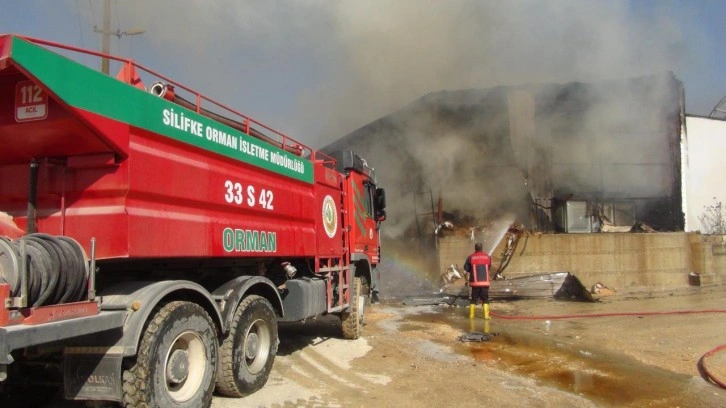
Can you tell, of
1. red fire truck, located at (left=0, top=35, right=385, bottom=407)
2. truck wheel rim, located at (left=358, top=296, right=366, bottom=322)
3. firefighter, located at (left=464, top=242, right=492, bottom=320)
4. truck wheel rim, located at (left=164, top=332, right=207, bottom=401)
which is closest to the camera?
red fire truck, located at (left=0, top=35, right=385, bottom=407)

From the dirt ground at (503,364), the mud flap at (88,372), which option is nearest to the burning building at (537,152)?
the dirt ground at (503,364)

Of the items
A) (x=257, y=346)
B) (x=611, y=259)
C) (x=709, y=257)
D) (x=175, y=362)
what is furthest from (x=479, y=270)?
(x=709, y=257)

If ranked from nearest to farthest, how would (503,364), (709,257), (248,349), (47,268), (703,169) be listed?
(47,268), (248,349), (503,364), (709,257), (703,169)

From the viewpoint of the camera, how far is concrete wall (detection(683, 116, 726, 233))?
1568 centimetres

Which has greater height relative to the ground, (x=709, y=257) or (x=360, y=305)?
(x=709, y=257)

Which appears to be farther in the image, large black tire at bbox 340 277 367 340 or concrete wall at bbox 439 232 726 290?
concrete wall at bbox 439 232 726 290

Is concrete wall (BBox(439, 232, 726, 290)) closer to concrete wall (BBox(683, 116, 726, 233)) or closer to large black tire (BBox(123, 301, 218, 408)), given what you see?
concrete wall (BBox(683, 116, 726, 233))

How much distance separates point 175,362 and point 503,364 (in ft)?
12.5

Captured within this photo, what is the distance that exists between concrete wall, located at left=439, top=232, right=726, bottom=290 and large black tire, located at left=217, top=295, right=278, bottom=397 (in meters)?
9.40

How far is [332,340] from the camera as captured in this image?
7242 millimetres

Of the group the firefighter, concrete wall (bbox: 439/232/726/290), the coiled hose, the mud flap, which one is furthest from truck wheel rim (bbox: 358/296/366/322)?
concrete wall (bbox: 439/232/726/290)

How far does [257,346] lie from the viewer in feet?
15.6

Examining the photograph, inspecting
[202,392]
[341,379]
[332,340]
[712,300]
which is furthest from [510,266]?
[202,392]

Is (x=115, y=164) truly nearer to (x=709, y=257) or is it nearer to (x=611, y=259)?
(x=611, y=259)
